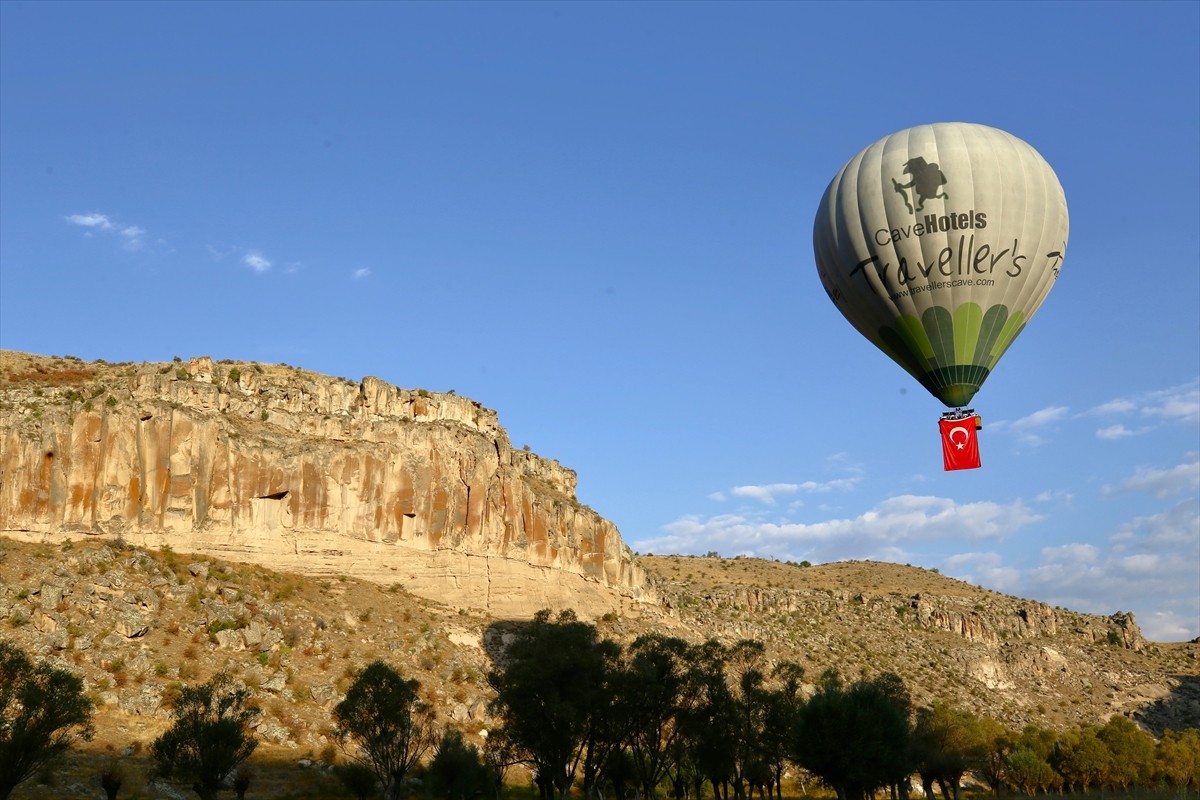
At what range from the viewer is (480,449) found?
272 feet

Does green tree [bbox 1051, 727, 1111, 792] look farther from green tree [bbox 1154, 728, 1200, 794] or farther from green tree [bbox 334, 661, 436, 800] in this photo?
green tree [bbox 334, 661, 436, 800]

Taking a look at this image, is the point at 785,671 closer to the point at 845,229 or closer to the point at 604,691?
the point at 604,691

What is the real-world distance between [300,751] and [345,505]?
79.2 ft

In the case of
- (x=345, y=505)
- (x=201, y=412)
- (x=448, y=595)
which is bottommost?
(x=448, y=595)

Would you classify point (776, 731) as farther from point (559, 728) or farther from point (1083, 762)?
point (1083, 762)

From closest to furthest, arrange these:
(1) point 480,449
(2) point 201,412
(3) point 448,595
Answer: (2) point 201,412, (3) point 448,595, (1) point 480,449

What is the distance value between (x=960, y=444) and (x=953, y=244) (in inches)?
274

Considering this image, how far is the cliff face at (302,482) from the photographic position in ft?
220

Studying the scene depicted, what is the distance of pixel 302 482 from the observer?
73062 millimetres

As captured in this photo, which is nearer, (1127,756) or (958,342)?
(958,342)

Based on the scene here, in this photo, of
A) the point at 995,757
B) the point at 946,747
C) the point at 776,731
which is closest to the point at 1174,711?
the point at 995,757

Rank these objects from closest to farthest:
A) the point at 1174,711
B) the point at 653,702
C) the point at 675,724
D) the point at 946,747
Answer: the point at 653,702, the point at 675,724, the point at 946,747, the point at 1174,711

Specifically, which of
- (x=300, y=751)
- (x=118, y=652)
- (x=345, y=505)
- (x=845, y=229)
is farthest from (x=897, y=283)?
(x=345, y=505)

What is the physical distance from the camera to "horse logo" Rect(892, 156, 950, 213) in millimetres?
38969
